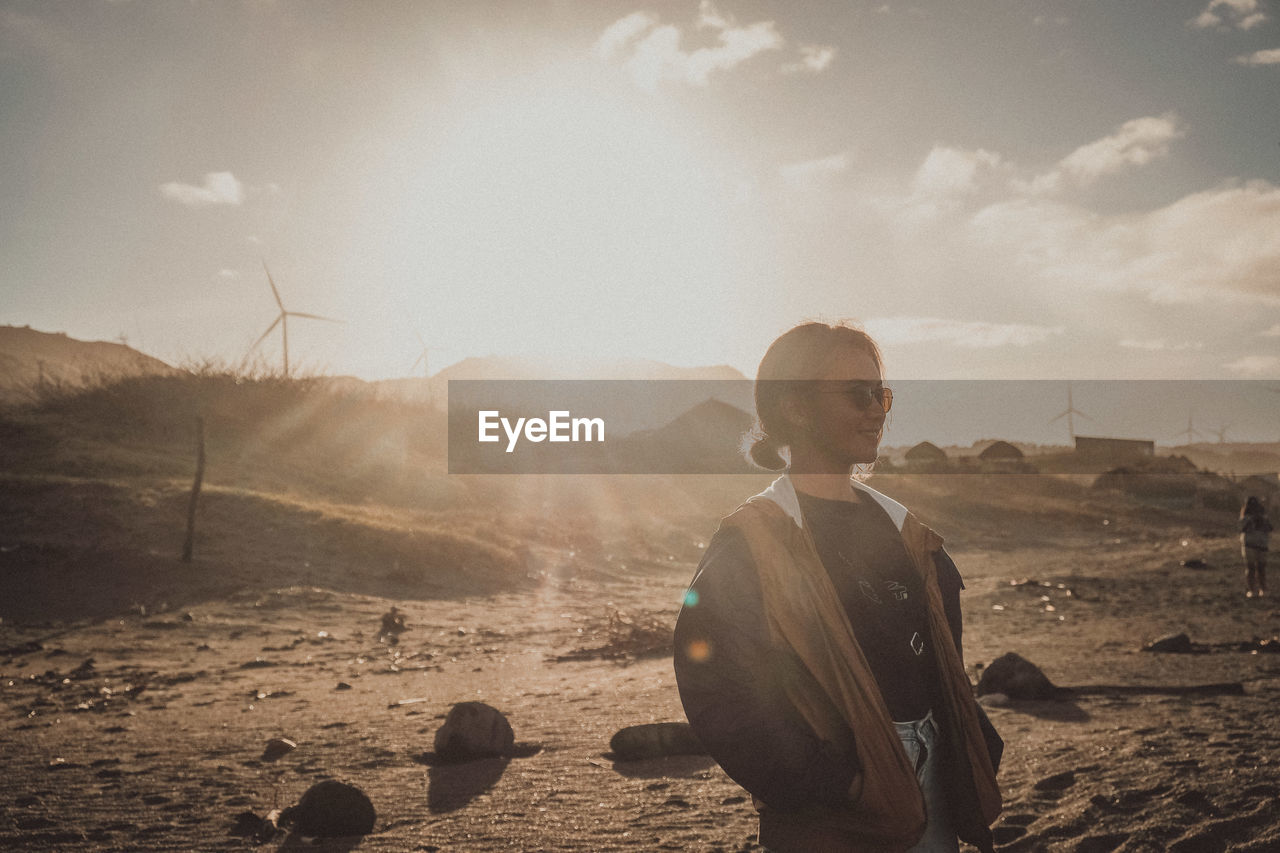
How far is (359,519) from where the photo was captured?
22.3 m

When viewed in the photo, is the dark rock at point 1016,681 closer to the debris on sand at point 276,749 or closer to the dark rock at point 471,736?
the dark rock at point 471,736

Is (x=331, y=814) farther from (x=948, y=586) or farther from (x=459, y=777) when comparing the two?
(x=948, y=586)

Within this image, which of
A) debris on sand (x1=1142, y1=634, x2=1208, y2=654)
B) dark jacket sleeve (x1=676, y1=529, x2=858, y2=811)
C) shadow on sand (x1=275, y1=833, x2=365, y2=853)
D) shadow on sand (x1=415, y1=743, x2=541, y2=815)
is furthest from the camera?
debris on sand (x1=1142, y1=634, x2=1208, y2=654)

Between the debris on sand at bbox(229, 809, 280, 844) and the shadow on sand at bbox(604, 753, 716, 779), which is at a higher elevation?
the debris on sand at bbox(229, 809, 280, 844)

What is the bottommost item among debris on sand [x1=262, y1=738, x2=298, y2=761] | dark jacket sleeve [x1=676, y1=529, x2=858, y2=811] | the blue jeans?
debris on sand [x1=262, y1=738, x2=298, y2=761]

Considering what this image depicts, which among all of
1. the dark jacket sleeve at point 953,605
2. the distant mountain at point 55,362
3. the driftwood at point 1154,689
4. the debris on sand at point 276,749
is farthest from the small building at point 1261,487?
the distant mountain at point 55,362

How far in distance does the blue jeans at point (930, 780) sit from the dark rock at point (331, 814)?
13.7ft

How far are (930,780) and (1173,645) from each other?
10.4m

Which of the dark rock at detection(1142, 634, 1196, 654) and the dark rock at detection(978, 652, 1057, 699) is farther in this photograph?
the dark rock at detection(1142, 634, 1196, 654)

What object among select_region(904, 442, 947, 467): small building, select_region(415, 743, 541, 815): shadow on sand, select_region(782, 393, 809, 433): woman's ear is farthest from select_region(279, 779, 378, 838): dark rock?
select_region(904, 442, 947, 467): small building

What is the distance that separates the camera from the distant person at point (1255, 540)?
49.2ft

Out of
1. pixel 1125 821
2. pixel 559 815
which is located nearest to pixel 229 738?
pixel 559 815

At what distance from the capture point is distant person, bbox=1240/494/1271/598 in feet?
49.2

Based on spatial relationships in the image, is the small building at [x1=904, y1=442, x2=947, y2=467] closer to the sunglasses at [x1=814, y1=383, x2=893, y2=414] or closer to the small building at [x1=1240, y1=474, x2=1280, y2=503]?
the small building at [x1=1240, y1=474, x2=1280, y2=503]
